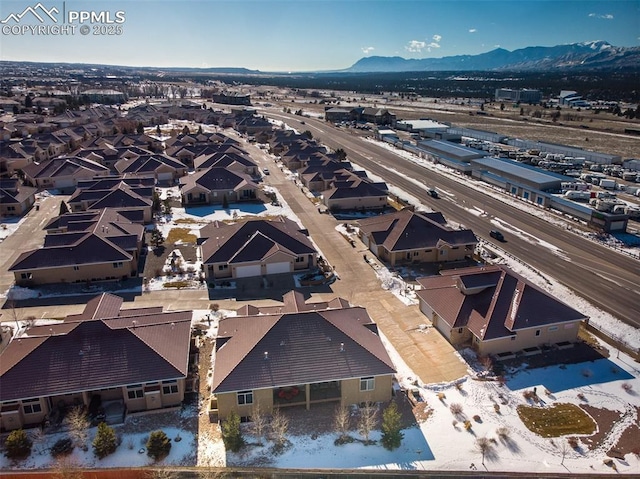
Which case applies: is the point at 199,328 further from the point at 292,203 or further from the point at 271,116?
the point at 271,116

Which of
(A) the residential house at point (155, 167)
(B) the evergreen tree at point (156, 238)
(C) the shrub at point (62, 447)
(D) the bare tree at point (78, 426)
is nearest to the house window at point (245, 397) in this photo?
(D) the bare tree at point (78, 426)

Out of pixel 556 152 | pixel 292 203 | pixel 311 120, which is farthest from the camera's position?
pixel 311 120

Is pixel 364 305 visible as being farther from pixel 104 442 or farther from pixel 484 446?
pixel 104 442

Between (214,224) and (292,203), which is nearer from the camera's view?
(214,224)

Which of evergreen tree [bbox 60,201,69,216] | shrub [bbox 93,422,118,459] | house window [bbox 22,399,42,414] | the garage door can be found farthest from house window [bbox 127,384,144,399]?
evergreen tree [bbox 60,201,69,216]

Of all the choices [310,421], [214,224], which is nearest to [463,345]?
[310,421]

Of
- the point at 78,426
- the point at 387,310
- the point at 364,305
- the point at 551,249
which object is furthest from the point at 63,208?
the point at 551,249
